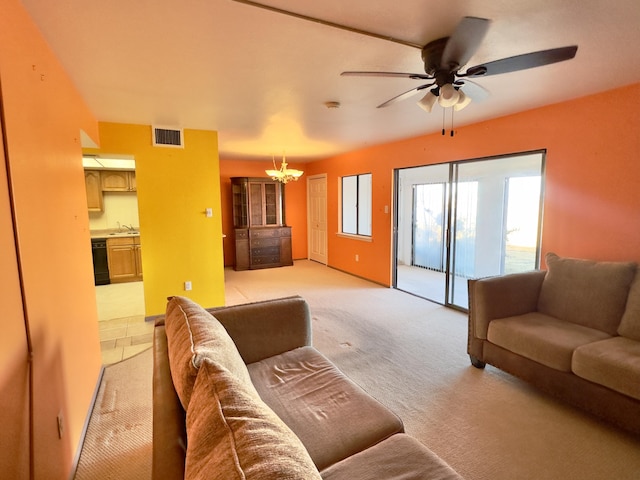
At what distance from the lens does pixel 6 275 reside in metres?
1.20

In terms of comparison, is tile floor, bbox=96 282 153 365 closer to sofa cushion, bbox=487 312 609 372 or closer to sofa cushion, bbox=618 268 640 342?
sofa cushion, bbox=487 312 609 372

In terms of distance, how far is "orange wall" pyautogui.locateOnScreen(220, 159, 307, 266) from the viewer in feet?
24.1

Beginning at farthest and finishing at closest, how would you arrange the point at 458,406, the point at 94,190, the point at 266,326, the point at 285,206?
the point at 285,206 → the point at 94,190 → the point at 458,406 → the point at 266,326

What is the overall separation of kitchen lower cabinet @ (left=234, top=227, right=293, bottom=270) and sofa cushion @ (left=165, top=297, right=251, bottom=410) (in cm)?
533

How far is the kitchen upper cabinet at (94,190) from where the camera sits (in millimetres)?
5680

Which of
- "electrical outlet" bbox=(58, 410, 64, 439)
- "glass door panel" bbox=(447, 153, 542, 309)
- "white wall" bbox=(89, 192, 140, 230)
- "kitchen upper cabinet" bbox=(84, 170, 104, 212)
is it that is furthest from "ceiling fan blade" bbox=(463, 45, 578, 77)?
"kitchen upper cabinet" bbox=(84, 170, 104, 212)

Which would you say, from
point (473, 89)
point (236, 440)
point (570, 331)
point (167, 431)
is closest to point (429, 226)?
point (570, 331)

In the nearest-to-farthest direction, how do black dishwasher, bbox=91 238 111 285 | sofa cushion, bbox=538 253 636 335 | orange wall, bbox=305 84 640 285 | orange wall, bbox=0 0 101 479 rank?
orange wall, bbox=0 0 101 479, sofa cushion, bbox=538 253 636 335, orange wall, bbox=305 84 640 285, black dishwasher, bbox=91 238 111 285

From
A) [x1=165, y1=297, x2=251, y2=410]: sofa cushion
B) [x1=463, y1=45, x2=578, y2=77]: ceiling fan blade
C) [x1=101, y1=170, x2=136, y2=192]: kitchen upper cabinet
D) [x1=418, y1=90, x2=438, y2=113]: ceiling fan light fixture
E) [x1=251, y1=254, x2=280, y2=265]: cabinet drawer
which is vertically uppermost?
[x1=463, y1=45, x2=578, y2=77]: ceiling fan blade

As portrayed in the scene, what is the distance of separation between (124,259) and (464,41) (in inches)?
239

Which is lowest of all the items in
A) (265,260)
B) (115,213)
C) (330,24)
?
(265,260)

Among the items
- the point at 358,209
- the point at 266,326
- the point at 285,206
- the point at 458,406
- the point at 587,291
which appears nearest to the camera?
the point at 266,326

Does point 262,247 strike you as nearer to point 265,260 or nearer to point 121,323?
point 265,260

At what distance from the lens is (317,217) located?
780 cm
